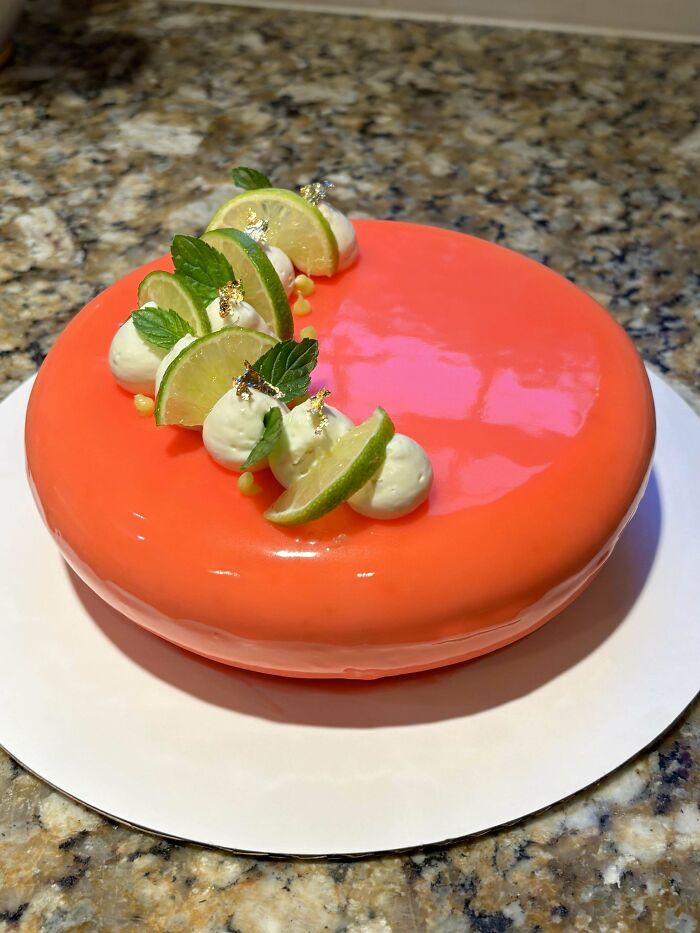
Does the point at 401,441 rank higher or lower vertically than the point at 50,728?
higher

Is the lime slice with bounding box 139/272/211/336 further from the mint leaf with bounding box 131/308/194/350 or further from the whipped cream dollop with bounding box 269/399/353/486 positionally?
the whipped cream dollop with bounding box 269/399/353/486

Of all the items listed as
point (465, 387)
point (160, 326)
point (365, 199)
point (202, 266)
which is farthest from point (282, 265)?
point (365, 199)

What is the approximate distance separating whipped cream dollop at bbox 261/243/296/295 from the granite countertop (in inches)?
31.2

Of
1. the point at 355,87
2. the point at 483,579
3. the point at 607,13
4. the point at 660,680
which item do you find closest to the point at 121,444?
the point at 483,579

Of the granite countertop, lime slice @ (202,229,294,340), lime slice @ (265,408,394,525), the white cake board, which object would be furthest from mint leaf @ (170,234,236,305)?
the granite countertop

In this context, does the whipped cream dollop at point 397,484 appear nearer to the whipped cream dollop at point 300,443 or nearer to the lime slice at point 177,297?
the whipped cream dollop at point 300,443

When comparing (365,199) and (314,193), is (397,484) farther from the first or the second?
(365,199)

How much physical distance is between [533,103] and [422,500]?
224 cm

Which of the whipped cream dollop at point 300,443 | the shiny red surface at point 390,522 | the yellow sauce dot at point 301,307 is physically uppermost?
the whipped cream dollop at point 300,443

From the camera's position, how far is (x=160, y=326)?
4.83ft

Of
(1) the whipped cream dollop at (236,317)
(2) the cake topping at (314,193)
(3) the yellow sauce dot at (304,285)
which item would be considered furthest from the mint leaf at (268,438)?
(2) the cake topping at (314,193)

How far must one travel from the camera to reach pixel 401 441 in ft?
4.31

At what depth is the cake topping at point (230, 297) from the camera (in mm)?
1476

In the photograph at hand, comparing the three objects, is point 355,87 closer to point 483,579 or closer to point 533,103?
point 533,103
